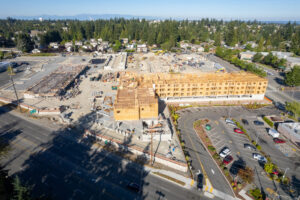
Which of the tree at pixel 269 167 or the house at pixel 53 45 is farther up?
the house at pixel 53 45

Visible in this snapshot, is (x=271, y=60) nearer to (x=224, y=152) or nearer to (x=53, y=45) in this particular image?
(x=224, y=152)

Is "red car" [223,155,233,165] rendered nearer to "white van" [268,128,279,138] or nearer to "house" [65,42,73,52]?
"white van" [268,128,279,138]

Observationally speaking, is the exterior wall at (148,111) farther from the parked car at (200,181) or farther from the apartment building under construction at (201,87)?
the parked car at (200,181)

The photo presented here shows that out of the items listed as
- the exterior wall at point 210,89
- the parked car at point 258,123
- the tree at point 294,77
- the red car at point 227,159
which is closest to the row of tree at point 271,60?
the tree at point 294,77

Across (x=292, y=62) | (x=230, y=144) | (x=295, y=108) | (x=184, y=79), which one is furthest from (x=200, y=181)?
(x=292, y=62)

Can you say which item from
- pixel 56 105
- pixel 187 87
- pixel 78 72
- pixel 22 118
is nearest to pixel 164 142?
pixel 187 87

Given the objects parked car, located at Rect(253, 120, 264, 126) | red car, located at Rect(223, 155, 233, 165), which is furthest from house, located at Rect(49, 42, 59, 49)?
red car, located at Rect(223, 155, 233, 165)
